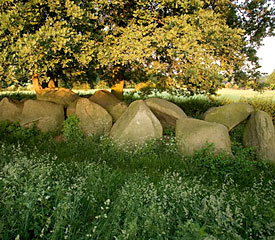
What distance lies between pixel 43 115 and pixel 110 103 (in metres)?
2.88

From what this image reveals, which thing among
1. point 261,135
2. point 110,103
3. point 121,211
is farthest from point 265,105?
point 121,211

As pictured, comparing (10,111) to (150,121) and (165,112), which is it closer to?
(150,121)

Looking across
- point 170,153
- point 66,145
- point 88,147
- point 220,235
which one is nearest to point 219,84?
point 170,153

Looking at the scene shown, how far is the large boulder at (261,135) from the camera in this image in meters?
8.41

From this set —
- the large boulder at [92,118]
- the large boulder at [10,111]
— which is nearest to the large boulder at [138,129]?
the large boulder at [92,118]

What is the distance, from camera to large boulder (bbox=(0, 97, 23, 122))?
1027cm

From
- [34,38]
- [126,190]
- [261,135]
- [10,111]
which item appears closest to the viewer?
[126,190]

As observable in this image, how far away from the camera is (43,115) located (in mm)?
10062

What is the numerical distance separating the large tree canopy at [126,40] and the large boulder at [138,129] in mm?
2301

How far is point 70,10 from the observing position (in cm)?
873

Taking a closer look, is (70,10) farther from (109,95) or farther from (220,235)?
(220,235)

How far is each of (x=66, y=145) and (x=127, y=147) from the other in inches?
84.6

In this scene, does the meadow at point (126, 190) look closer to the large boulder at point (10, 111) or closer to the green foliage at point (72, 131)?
the green foliage at point (72, 131)

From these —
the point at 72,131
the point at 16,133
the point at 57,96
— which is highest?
the point at 57,96
